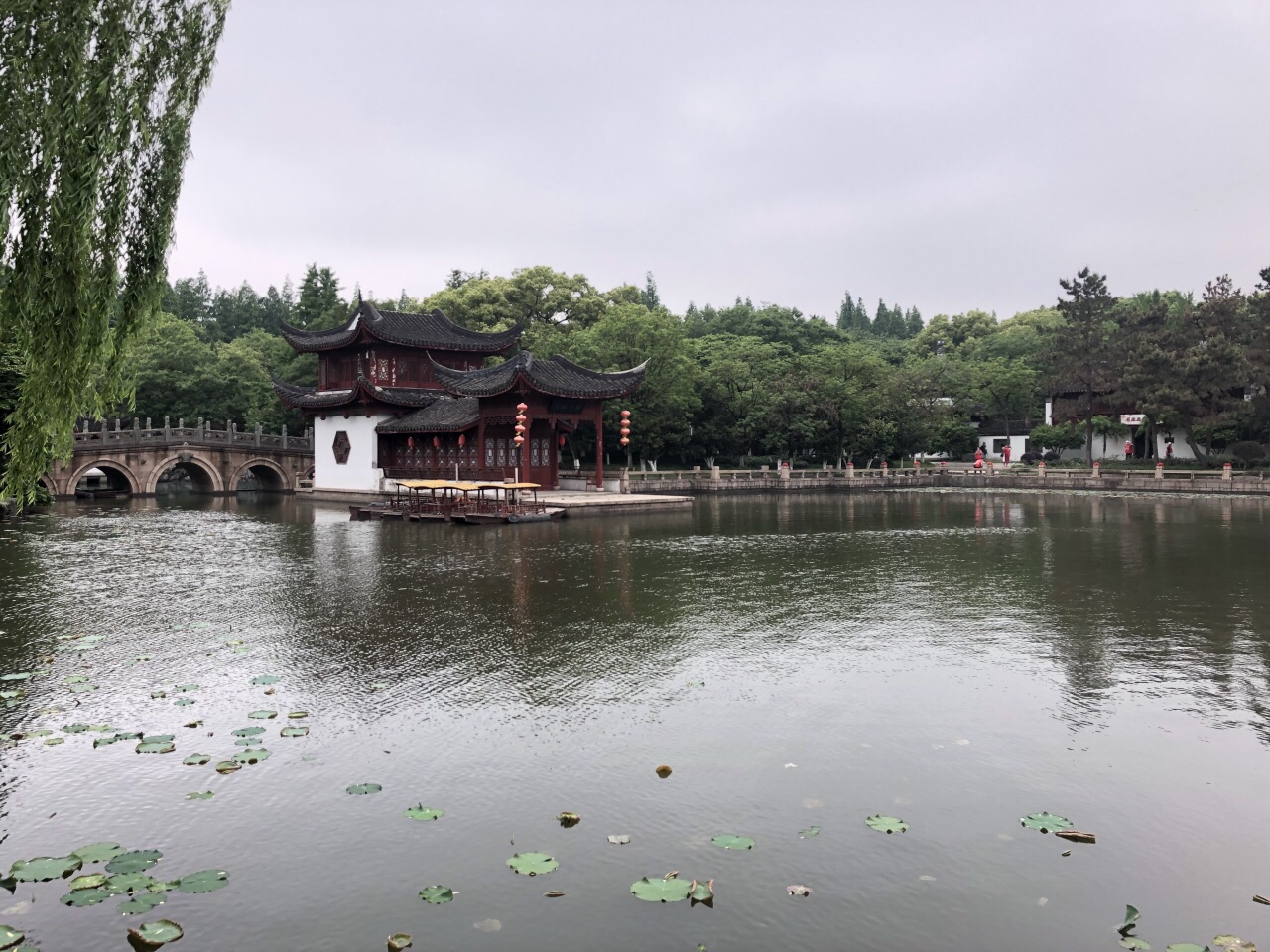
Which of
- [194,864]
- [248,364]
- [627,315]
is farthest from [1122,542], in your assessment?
[248,364]

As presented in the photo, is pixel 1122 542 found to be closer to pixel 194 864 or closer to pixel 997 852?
pixel 997 852

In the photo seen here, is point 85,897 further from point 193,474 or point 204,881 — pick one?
point 193,474

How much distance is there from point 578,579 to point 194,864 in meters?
11.3

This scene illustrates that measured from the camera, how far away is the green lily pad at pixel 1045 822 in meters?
5.95

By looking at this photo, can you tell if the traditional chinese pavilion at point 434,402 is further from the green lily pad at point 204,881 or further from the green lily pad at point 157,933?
the green lily pad at point 157,933

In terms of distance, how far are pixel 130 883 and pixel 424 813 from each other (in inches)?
68.2

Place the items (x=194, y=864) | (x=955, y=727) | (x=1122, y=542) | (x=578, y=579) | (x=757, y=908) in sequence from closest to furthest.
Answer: (x=757, y=908)
(x=194, y=864)
(x=955, y=727)
(x=578, y=579)
(x=1122, y=542)

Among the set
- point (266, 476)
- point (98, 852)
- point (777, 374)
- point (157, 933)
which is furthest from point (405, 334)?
point (157, 933)

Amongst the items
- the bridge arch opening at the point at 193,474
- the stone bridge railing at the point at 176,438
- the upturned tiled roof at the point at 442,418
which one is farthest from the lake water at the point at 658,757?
the bridge arch opening at the point at 193,474

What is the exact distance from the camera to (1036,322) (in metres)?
85.3

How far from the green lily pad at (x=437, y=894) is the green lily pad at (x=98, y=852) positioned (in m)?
Result: 1.97

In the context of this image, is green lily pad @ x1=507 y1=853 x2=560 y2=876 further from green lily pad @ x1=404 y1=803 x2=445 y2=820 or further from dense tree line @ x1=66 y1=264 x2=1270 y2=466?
dense tree line @ x1=66 y1=264 x2=1270 y2=466

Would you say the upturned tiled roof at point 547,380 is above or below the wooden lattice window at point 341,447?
above

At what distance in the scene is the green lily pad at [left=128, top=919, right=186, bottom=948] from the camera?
466 cm
